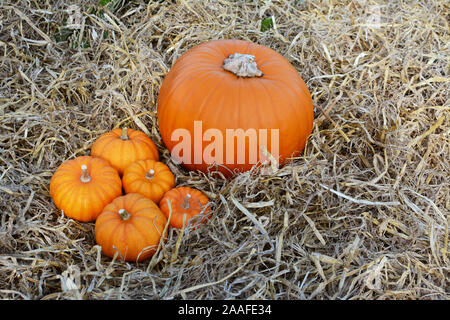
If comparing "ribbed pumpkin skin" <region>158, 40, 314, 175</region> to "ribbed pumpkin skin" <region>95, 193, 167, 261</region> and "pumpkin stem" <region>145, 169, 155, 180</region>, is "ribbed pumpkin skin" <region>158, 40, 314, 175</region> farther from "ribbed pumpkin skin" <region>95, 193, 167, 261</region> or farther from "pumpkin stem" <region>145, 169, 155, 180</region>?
"ribbed pumpkin skin" <region>95, 193, 167, 261</region>

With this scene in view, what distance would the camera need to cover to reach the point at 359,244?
274cm

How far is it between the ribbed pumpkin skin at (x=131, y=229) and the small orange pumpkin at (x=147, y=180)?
0.57 ft

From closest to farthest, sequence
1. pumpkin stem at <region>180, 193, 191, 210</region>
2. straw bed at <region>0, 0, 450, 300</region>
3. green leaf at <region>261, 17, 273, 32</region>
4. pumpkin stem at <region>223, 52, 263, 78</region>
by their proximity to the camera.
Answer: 1. straw bed at <region>0, 0, 450, 300</region>
2. pumpkin stem at <region>180, 193, 191, 210</region>
3. pumpkin stem at <region>223, 52, 263, 78</region>
4. green leaf at <region>261, 17, 273, 32</region>

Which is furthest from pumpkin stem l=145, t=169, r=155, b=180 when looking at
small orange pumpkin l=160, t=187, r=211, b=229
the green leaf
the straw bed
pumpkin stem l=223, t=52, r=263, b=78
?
the green leaf

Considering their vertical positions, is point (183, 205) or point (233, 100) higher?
point (233, 100)

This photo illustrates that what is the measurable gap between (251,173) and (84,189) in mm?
1034

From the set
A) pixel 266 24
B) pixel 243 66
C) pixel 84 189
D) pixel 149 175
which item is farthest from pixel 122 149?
pixel 266 24

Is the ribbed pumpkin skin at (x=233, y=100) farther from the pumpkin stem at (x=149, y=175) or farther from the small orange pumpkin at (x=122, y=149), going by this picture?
the pumpkin stem at (x=149, y=175)

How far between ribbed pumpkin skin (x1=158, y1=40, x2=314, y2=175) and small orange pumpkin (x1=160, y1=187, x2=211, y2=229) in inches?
12.2

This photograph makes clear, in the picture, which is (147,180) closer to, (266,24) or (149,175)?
(149,175)

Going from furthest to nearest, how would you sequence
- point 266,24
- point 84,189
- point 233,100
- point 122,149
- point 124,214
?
point 266,24, point 122,149, point 233,100, point 84,189, point 124,214

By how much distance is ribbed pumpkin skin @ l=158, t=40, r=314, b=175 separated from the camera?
9.75 feet

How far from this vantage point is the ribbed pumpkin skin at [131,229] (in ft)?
8.71

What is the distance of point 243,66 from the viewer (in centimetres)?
305
